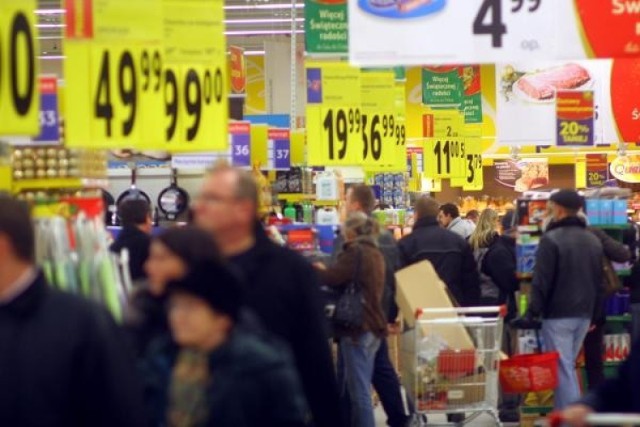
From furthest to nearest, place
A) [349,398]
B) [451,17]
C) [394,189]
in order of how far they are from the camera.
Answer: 1. [394,189]
2. [349,398]
3. [451,17]

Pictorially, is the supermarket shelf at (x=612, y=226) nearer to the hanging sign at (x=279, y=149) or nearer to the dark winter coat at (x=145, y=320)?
the hanging sign at (x=279, y=149)

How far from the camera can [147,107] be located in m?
6.74

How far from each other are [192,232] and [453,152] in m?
16.1

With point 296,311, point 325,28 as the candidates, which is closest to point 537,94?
point 325,28

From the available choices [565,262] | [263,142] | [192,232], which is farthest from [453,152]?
[192,232]

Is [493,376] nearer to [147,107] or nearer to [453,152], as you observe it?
[147,107]

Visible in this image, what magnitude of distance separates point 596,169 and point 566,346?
20615 mm

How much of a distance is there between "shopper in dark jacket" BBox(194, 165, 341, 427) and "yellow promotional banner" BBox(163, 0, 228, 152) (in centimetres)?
207

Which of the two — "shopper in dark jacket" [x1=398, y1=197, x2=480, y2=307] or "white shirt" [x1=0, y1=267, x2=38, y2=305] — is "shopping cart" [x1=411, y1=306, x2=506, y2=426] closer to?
"shopper in dark jacket" [x1=398, y1=197, x2=480, y2=307]

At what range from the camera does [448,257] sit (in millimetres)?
10883

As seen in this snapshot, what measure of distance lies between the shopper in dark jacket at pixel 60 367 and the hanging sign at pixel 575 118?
488 inches

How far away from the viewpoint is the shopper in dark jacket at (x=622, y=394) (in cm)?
448

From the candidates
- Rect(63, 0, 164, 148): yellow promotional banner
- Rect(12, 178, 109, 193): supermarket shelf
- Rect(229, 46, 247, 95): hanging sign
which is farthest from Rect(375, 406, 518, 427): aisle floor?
Rect(229, 46, 247, 95): hanging sign

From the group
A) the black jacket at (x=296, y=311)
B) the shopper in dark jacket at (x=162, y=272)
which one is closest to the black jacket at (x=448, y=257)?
the black jacket at (x=296, y=311)
